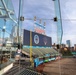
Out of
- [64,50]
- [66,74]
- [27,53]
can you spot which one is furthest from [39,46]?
[64,50]

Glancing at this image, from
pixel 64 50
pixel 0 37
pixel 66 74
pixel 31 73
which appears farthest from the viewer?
pixel 64 50

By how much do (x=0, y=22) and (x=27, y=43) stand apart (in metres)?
18.6

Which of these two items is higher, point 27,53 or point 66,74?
point 27,53

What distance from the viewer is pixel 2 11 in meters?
12.0

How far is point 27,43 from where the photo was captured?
27406mm

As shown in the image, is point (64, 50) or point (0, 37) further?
point (64, 50)

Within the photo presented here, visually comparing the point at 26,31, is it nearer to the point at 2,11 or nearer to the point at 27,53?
the point at 27,53

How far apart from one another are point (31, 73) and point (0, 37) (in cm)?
498

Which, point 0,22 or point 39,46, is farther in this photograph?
point 39,46

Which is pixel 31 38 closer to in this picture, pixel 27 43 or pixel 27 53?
pixel 27 43

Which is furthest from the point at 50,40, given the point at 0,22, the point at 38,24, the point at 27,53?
the point at 0,22

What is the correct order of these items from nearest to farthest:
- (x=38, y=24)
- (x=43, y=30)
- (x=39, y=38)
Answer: (x=39, y=38), (x=38, y=24), (x=43, y=30)

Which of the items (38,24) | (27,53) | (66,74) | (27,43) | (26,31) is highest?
(38,24)

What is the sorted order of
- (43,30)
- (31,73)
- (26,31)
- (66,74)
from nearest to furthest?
(31,73)
(66,74)
(26,31)
(43,30)
